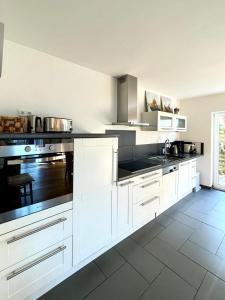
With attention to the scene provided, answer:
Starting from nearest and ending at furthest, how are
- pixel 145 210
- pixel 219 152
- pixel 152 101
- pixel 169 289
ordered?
pixel 169 289, pixel 145 210, pixel 152 101, pixel 219 152

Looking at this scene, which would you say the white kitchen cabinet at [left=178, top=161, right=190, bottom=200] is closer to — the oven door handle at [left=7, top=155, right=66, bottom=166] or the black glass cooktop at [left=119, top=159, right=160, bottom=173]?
the black glass cooktop at [left=119, top=159, right=160, bottom=173]

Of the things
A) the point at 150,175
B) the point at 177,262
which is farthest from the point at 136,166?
the point at 177,262

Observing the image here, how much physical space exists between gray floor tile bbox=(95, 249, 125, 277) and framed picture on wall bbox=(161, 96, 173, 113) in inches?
112

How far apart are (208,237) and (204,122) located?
2652 mm

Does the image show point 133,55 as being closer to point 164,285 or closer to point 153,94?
point 153,94

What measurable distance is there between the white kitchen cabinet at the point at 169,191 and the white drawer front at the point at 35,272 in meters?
1.65

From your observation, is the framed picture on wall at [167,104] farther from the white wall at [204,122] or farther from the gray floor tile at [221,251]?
the gray floor tile at [221,251]

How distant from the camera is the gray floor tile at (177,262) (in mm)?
1565

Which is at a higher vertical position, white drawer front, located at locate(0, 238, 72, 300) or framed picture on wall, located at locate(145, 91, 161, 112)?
framed picture on wall, located at locate(145, 91, 161, 112)

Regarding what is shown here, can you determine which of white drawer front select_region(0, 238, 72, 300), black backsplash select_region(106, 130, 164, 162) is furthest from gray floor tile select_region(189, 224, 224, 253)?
white drawer front select_region(0, 238, 72, 300)

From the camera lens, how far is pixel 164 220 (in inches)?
101

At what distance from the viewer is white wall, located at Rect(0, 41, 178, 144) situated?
5.29 feet

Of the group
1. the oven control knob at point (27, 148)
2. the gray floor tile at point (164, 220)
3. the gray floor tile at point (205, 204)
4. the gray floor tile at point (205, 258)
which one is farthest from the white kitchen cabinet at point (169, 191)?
the oven control knob at point (27, 148)

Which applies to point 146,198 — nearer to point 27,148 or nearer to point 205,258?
point 205,258
